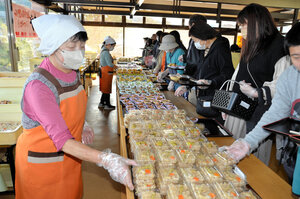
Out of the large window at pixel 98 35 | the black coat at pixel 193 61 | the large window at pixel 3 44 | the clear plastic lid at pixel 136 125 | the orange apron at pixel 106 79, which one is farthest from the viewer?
the large window at pixel 98 35

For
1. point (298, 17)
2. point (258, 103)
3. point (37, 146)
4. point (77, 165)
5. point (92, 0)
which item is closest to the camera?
point (37, 146)

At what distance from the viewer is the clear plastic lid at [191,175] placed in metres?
1.15

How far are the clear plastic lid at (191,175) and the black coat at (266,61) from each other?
3.83 feet

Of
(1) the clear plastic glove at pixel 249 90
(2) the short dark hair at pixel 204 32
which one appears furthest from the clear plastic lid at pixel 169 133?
(2) the short dark hair at pixel 204 32

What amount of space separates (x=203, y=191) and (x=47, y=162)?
3.16 ft

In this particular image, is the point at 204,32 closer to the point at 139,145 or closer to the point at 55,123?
the point at 139,145

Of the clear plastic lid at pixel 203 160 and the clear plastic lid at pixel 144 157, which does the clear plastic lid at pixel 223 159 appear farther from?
the clear plastic lid at pixel 144 157

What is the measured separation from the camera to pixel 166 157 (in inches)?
50.4

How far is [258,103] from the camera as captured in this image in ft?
5.89

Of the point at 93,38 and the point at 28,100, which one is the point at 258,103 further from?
the point at 93,38

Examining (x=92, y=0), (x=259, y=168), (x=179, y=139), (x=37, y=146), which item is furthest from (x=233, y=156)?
(x=92, y=0)

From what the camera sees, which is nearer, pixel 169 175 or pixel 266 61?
pixel 169 175

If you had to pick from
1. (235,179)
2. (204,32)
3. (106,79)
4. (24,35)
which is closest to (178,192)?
(235,179)

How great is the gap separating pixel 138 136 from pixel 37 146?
0.65 m
